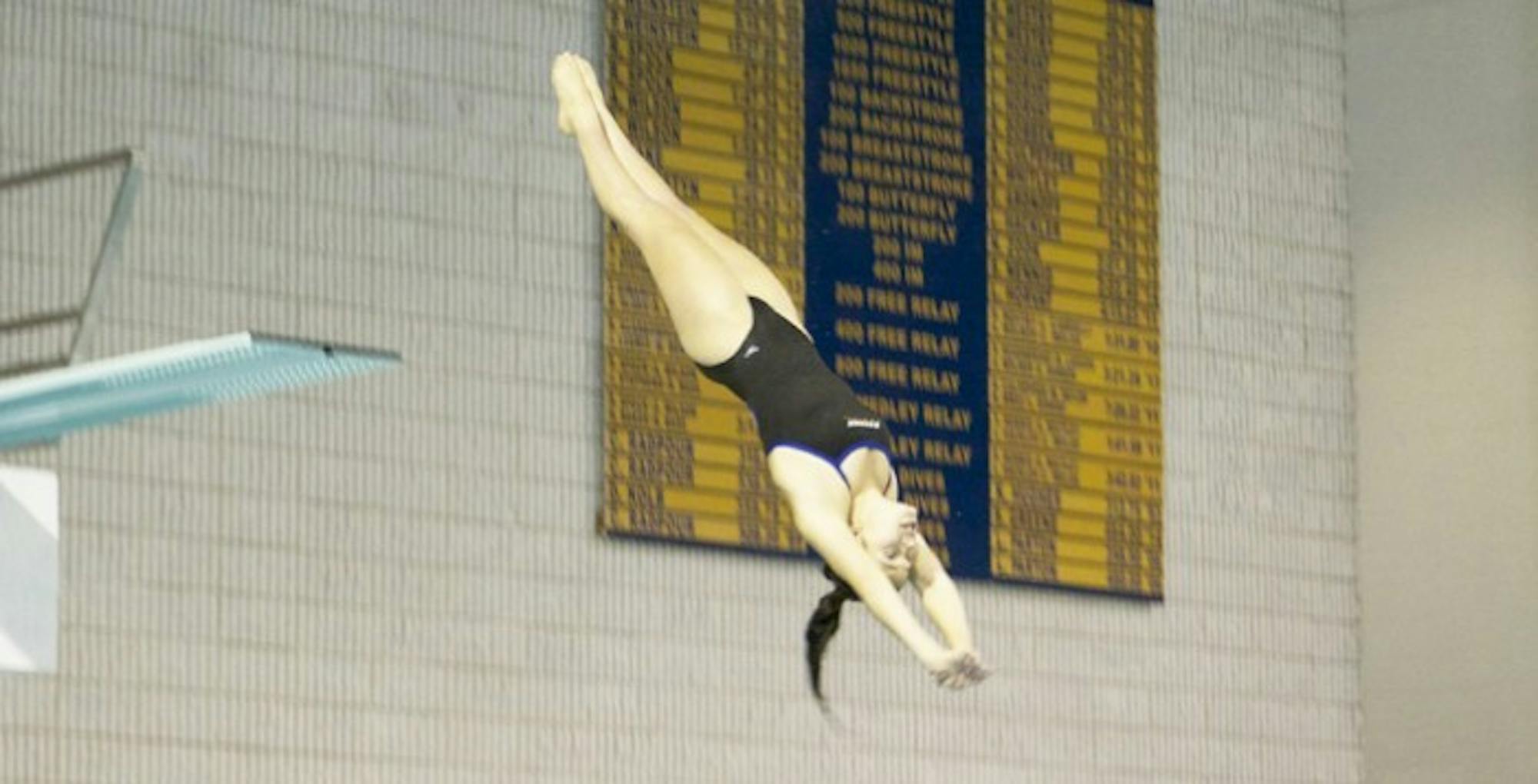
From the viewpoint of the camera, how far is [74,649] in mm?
8812

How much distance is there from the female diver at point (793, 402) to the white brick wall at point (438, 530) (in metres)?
1.41

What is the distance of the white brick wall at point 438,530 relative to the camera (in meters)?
9.03

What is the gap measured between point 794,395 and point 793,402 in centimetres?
2

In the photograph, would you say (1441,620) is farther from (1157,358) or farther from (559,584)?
(559,584)

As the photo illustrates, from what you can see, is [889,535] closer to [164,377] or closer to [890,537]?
[890,537]

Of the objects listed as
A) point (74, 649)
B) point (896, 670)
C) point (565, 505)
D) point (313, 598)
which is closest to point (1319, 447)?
point (896, 670)

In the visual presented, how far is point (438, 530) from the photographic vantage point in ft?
31.6

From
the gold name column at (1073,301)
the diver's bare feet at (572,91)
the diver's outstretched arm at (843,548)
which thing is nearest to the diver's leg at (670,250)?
the diver's bare feet at (572,91)

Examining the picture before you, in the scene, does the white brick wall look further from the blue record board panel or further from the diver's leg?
the diver's leg

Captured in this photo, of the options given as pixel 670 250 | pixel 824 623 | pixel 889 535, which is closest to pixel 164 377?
pixel 889 535

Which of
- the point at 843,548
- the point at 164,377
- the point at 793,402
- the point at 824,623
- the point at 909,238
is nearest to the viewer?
the point at 164,377

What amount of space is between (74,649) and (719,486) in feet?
7.90

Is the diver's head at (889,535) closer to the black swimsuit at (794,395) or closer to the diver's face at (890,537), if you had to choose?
the diver's face at (890,537)

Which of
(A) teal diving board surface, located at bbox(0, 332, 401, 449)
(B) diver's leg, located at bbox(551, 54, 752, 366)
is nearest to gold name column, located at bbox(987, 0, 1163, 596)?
(B) diver's leg, located at bbox(551, 54, 752, 366)
